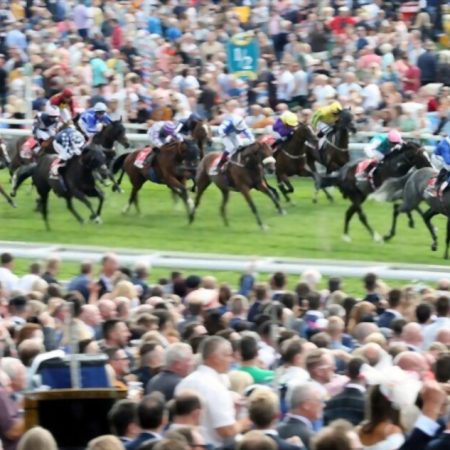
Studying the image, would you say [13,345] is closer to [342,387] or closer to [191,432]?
[342,387]

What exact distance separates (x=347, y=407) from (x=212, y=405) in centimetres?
74

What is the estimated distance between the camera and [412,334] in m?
11.3

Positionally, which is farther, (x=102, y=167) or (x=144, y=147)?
(x=144, y=147)

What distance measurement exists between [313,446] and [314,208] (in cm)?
1666

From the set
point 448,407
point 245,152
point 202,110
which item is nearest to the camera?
point 448,407

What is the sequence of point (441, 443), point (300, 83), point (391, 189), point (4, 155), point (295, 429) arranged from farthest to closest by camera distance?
point (300, 83) < point (4, 155) < point (391, 189) < point (295, 429) < point (441, 443)

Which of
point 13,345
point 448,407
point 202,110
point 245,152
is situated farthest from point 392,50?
point 448,407

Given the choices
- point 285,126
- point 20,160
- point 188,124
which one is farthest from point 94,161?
point 285,126

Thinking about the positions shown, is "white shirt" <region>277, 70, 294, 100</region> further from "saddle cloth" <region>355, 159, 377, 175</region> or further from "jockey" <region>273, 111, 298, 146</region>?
"saddle cloth" <region>355, 159, 377, 175</region>

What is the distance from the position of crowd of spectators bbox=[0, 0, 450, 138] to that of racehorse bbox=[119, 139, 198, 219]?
1611mm

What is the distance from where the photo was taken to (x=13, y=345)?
1098 cm

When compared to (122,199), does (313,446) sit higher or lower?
higher

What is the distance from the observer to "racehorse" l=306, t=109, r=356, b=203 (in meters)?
24.0

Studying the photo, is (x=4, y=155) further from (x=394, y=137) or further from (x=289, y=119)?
(x=394, y=137)
